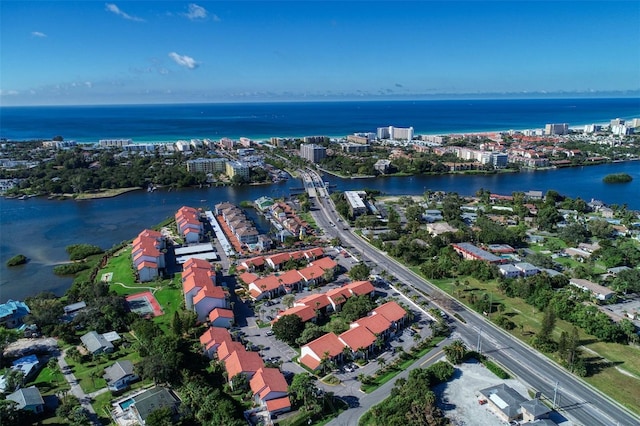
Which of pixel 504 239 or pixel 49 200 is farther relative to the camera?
pixel 49 200

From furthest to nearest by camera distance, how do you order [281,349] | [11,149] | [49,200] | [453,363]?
[11,149]
[49,200]
[281,349]
[453,363]

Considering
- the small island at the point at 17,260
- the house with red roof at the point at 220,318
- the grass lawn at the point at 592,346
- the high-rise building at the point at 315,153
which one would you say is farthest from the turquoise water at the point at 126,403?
the high-rise building at the point at 315,153

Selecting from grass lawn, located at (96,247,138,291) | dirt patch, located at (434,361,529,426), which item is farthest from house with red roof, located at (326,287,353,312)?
grass lawn, located at (96,247,138,291)

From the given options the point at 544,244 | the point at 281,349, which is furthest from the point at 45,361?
the point at 544,244

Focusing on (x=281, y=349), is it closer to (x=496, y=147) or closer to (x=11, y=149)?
(x=496, y=147)

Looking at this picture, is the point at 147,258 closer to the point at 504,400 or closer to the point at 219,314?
the point at 219,314

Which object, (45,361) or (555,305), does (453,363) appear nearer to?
(555,305)

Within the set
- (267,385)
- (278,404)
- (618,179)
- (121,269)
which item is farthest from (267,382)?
(618,179)

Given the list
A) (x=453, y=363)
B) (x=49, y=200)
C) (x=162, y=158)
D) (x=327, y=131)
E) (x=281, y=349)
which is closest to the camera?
(x=453, y=363)
